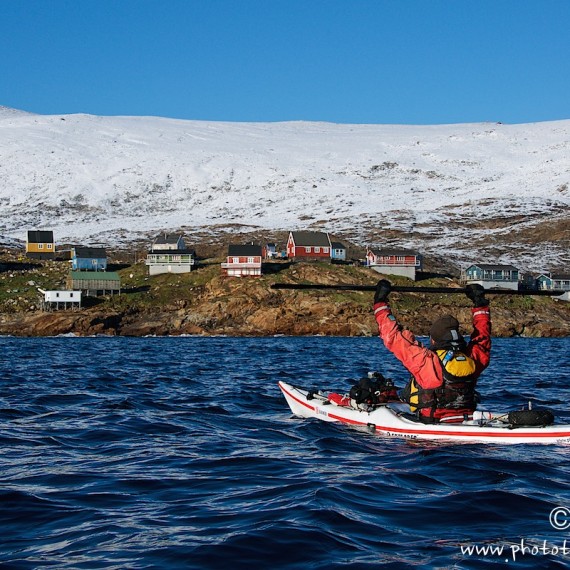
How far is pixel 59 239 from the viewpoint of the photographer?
167 meters

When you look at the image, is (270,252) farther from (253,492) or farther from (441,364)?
(253,492)

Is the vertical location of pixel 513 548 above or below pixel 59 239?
below

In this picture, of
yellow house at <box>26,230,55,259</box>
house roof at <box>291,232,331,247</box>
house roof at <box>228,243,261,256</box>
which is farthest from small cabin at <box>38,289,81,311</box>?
yellow house at <box>26,230,55,259</box>

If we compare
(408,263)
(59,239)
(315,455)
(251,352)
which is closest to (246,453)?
(315,455)

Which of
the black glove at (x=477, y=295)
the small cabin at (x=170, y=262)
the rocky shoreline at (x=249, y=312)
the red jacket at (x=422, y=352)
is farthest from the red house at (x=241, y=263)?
the red jacket at (x=422, y=352)

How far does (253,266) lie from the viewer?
10894 centimetres

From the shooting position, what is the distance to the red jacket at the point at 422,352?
18.8 meters

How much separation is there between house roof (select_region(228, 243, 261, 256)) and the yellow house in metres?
40.7

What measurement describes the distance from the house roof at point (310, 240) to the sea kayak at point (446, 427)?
→ 102m

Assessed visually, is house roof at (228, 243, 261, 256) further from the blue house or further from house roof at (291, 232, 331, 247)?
the blue house

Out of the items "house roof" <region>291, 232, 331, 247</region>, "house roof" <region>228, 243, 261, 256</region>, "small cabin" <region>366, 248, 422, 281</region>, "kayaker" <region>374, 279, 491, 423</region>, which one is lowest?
"kayaker" <region>374, 279, 491, 423</region>

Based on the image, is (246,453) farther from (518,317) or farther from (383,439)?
(518,317)

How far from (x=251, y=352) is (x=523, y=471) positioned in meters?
44.5

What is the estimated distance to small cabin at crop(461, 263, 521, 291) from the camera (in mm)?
Answer: 117250
